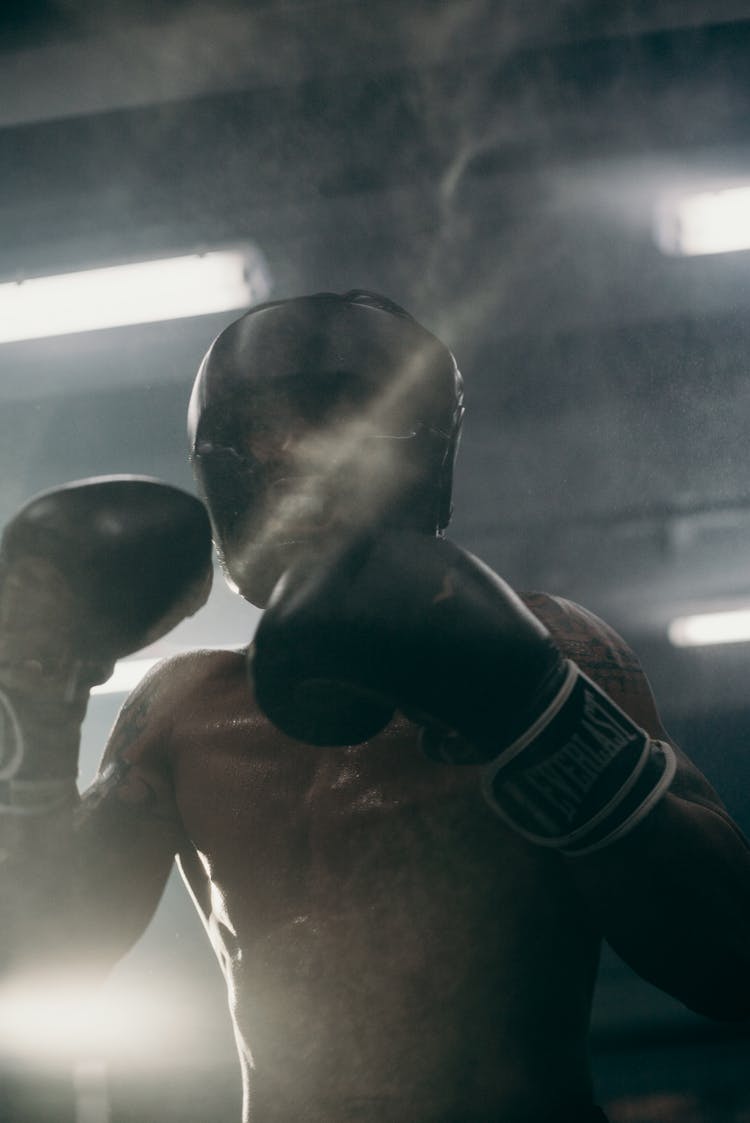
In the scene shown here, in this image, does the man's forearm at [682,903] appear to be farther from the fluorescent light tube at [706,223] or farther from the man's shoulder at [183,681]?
the fluorescent light tube at [706,223]

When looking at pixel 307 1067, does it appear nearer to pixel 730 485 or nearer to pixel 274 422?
pixel 274 422

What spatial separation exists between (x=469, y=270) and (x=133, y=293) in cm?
111

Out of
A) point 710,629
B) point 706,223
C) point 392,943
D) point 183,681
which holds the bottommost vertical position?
point 710,629

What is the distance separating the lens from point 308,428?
98 centimetres

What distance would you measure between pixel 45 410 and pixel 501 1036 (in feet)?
9.83

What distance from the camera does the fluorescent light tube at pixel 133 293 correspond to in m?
2.56

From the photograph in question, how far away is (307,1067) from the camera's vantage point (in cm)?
85

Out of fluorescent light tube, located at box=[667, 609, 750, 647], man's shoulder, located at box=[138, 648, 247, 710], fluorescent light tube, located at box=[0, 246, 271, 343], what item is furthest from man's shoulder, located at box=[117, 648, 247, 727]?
fluorescent light tube, located at box=[667, 609, 750, 647]

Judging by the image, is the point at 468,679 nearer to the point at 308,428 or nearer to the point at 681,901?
the point at 681,901

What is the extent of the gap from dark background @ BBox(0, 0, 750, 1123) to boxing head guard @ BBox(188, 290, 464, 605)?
1523mm

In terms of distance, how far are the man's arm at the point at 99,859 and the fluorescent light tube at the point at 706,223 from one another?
2166 millimetres

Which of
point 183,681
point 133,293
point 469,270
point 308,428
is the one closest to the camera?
point 308,428

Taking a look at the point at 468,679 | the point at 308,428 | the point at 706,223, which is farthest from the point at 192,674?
the point at 706,223

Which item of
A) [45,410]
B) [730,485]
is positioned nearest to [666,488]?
[730,485]
